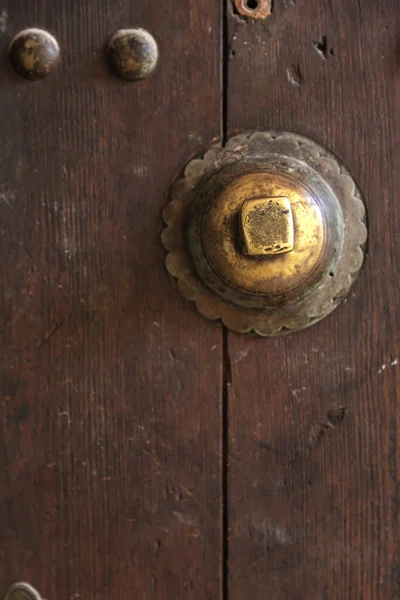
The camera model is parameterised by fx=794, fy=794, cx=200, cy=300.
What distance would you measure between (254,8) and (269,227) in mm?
218

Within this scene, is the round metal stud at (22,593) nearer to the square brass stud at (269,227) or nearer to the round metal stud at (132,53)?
the square brass stud at (269,227)

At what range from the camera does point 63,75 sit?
2.42ft

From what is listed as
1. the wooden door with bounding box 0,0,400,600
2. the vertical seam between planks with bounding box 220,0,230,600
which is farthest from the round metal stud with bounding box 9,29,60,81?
the vertical seam between planks with bounding box 220,0,230,600

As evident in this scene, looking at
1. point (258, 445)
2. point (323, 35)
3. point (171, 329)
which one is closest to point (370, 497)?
point (258, 445)

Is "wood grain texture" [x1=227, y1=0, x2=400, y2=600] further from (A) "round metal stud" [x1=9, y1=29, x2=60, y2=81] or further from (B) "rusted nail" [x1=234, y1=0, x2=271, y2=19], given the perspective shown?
(A) "round metal stud" [x1=9, y1=29, x2=60, y2=81]

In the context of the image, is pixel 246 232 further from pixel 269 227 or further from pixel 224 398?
pixel 224 398

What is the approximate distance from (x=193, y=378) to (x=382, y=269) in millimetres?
203

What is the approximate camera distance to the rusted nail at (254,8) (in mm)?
735

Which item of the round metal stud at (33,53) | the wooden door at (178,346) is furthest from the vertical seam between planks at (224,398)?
the round metal stud at (33,53)

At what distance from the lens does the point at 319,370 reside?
73 centimetres

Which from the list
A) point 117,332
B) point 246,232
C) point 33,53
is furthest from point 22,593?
point 33,53

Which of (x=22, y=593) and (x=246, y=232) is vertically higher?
(x=246, y=232)

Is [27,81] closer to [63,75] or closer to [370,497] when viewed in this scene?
[63,75]

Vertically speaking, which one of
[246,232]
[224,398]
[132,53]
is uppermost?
[132,53]
